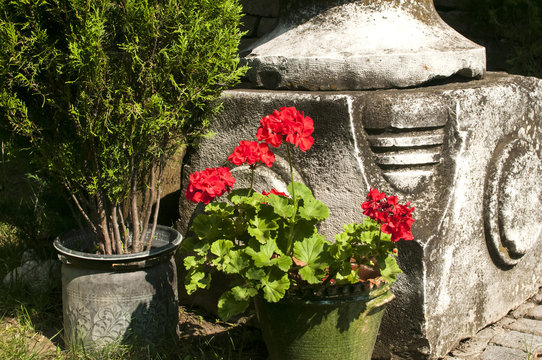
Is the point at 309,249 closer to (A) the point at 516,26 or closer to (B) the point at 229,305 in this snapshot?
(B) the point at 229,305

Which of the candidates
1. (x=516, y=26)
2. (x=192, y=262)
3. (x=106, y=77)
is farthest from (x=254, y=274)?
(x=516, y=26)

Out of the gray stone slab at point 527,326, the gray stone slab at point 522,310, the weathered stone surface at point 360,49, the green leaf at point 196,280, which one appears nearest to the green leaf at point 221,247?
the green leaf at point 196,280

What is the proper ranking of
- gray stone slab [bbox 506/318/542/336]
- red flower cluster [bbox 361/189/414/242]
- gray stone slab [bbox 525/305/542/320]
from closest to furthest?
red flower cluster [bbox 361/189/414/242], gray stone slab [bbox 506/318/542/336], gray stone slab [bbox 525/305/542/320]

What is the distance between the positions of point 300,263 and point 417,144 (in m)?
0.67

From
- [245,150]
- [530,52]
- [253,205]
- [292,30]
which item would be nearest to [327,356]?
[253,205]

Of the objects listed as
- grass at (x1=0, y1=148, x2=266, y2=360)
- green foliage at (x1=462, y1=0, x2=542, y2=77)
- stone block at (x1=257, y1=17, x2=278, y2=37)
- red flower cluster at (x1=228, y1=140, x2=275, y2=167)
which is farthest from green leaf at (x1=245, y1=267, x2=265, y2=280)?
green foliage at (x1=462, y1=0, x2=542, y2=77)

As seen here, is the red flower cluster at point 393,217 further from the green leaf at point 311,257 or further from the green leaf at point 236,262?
the green leaf at point 236,262

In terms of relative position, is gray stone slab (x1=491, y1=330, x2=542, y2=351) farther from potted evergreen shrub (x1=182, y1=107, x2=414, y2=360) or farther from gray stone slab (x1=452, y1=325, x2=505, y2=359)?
potted evergreen shrub (x1=182, y1=107, x2=414, y2=360)

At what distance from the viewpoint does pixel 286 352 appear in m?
2.28

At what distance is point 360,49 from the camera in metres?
2.70

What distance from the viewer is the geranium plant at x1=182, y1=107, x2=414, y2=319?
2.12 metres

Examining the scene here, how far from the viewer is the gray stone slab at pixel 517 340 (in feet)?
8.85

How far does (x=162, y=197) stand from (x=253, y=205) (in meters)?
1.17

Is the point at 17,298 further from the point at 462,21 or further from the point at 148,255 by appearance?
the point at 462,21
